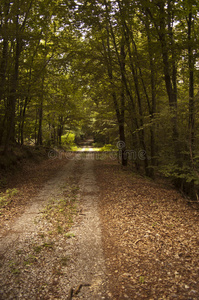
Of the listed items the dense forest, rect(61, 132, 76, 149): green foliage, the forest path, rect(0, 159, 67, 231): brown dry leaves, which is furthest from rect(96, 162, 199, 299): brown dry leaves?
rect(61, 132, 76, 149): green foliage

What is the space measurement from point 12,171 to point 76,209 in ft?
23.4

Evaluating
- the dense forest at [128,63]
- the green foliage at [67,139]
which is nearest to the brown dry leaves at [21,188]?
the dense forest at [128,63]

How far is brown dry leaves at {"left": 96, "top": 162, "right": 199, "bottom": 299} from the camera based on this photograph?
11.6 ft

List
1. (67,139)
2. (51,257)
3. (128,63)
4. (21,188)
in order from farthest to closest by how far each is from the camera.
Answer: (67,139) < (128,63) < (21,188) < (51,257)

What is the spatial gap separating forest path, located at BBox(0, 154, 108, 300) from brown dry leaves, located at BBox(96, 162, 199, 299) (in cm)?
31

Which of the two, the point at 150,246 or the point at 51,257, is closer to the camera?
the point at 51,257

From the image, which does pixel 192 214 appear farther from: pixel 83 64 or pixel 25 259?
pixel 83 64

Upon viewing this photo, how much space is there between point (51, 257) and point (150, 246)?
85.2 inches

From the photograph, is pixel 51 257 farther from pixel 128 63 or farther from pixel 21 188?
pixel 128 63

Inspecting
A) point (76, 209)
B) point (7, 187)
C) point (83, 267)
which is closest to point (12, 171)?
point (7, 187)

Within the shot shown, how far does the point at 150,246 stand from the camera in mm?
4797

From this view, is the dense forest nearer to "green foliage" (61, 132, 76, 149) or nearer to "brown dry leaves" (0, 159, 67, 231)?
"brown dry leaves" (0, 159, 67, 231)

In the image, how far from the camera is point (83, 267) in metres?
4.15

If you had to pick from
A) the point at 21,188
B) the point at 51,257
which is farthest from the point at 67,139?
the point at 51,257
